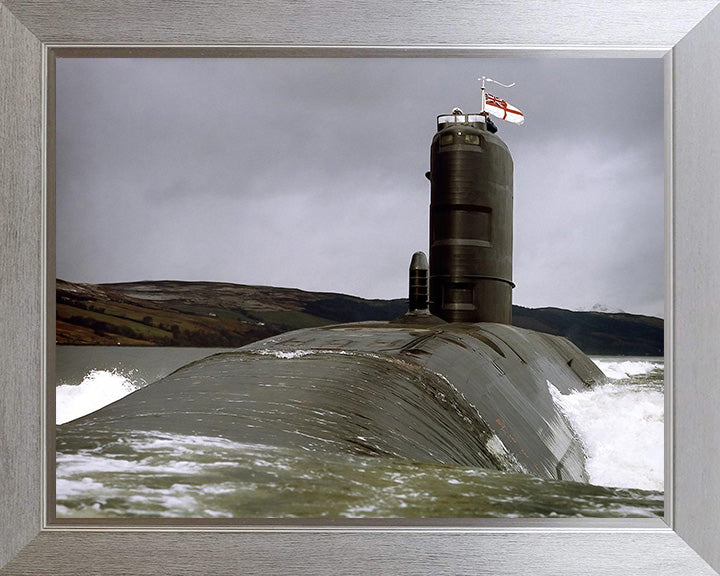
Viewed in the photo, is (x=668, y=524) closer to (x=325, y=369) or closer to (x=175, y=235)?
(x=325, y=369)

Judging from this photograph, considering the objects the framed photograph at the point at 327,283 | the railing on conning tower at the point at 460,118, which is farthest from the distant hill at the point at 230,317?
the railing on conning tower at the point at 460,118

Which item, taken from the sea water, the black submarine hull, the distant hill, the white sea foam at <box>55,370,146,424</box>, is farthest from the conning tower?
the white sea foam at <box>55,370,146,424</box>

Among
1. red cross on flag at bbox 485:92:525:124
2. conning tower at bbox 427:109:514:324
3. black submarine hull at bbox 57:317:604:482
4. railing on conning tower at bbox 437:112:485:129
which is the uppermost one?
red cross on flag at bbox 485:92:525:124

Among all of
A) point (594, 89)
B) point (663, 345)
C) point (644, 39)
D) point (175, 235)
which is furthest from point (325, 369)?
point (644, 39)

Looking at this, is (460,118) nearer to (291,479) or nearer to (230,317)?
A: (230,317)

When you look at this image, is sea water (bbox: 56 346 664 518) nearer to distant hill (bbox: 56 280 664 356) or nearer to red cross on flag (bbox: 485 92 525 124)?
distant hill (bbox: 56 280 664 356)

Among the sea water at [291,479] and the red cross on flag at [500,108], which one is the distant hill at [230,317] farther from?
the red cross on flag at [500,108]
